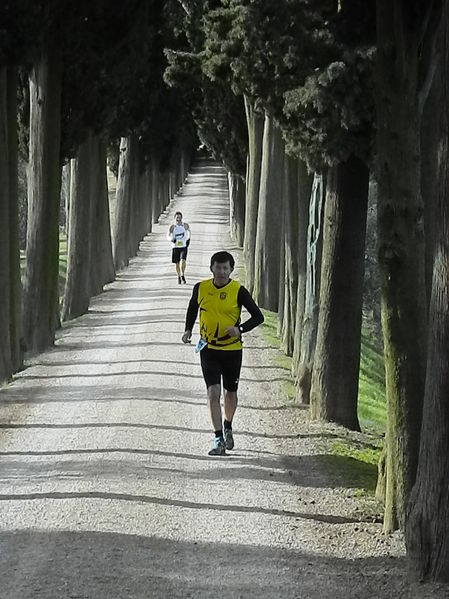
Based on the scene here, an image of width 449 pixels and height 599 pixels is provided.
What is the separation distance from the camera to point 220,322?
438 inches

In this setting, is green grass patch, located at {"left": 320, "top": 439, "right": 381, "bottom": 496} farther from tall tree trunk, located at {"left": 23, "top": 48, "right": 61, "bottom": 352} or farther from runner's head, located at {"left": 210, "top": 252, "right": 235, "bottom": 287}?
tall tree trunk, located at {"left": 23, "top": 48, "right": 61, "bottom": 352}

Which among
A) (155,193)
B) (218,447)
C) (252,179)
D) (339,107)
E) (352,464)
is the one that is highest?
(339,107)

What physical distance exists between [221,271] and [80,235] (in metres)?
16.3

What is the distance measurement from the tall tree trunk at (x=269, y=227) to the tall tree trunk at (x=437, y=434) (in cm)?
1622

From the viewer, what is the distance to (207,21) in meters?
16.2

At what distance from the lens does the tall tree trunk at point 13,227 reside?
57.5 ft

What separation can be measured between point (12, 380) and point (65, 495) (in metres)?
7.99

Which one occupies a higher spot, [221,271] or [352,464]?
[221,271]

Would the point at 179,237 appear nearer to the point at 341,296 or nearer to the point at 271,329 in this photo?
the point at 271,329

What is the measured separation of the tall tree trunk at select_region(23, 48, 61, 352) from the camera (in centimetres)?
1991

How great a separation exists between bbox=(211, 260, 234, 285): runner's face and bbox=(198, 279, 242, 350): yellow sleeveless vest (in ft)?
0.20

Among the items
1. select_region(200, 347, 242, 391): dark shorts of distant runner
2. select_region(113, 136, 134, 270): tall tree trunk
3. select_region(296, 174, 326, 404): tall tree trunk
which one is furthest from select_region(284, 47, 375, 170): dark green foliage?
select_region(113, 136, 134, 270): tall tree trunk

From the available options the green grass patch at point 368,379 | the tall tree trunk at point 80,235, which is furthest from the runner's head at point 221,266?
the tall tree trunk at point 80,235

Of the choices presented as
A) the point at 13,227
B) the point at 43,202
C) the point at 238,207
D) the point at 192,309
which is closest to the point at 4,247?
the point at 13,227
